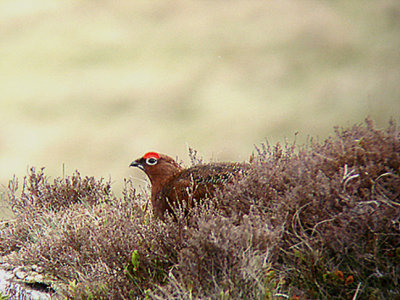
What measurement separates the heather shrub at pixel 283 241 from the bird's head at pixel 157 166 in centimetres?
67

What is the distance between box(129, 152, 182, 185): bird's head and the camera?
4207 mm

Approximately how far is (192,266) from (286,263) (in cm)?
70

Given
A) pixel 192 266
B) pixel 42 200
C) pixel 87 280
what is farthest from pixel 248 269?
pixel 42 200

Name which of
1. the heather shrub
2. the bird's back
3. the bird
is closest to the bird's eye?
the bird

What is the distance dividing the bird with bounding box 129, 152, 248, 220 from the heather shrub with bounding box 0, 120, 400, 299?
10.1 inches

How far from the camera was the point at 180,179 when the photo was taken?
3.99m

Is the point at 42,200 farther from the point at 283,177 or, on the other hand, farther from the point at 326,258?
the point at 326,258

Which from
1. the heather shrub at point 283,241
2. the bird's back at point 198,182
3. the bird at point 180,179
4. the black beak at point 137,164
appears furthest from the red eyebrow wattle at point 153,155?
the heather shrub at point 283,241

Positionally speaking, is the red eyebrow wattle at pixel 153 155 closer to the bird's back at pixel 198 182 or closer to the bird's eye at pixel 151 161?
the bird's eye at pixel 151 161

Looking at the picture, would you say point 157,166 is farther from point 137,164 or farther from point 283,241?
point 283,241

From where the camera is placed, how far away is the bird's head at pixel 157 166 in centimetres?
Result: 421

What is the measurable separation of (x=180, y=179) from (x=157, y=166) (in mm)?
345

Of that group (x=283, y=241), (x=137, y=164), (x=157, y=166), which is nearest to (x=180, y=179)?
(x=157, y=166)

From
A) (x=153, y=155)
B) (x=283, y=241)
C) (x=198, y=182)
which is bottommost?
(x=283, y=241)
